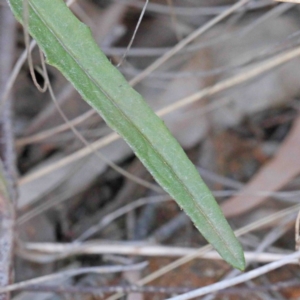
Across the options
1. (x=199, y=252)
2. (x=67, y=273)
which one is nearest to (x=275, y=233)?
(x=199, y=252)

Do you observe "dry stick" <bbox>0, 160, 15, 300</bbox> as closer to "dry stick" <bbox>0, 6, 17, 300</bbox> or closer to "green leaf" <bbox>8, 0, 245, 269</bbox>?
"dry stick" <bbox>0, 6, 17, 300</bbox>

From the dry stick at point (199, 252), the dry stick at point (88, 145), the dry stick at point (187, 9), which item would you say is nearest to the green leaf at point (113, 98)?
the dry stick at point (88, 145)

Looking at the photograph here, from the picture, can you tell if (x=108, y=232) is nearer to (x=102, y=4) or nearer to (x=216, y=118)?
(x=216, y=118)

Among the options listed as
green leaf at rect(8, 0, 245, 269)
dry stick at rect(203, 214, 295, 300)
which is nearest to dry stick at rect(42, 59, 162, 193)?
green leaf at rect(8, 0, 245, 269)

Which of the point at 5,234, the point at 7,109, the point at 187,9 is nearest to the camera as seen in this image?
the point at 5,234

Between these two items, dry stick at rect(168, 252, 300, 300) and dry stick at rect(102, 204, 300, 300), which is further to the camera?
dry stick at rect(102, 204, 300, 300)

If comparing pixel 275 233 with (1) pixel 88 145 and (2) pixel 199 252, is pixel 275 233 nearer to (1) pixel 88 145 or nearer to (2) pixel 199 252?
(2) pixel 199 252

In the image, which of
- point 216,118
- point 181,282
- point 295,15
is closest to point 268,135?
point 216,118

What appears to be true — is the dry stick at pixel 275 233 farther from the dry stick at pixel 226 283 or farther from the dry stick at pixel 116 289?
the dry stick at pixel 226 283
